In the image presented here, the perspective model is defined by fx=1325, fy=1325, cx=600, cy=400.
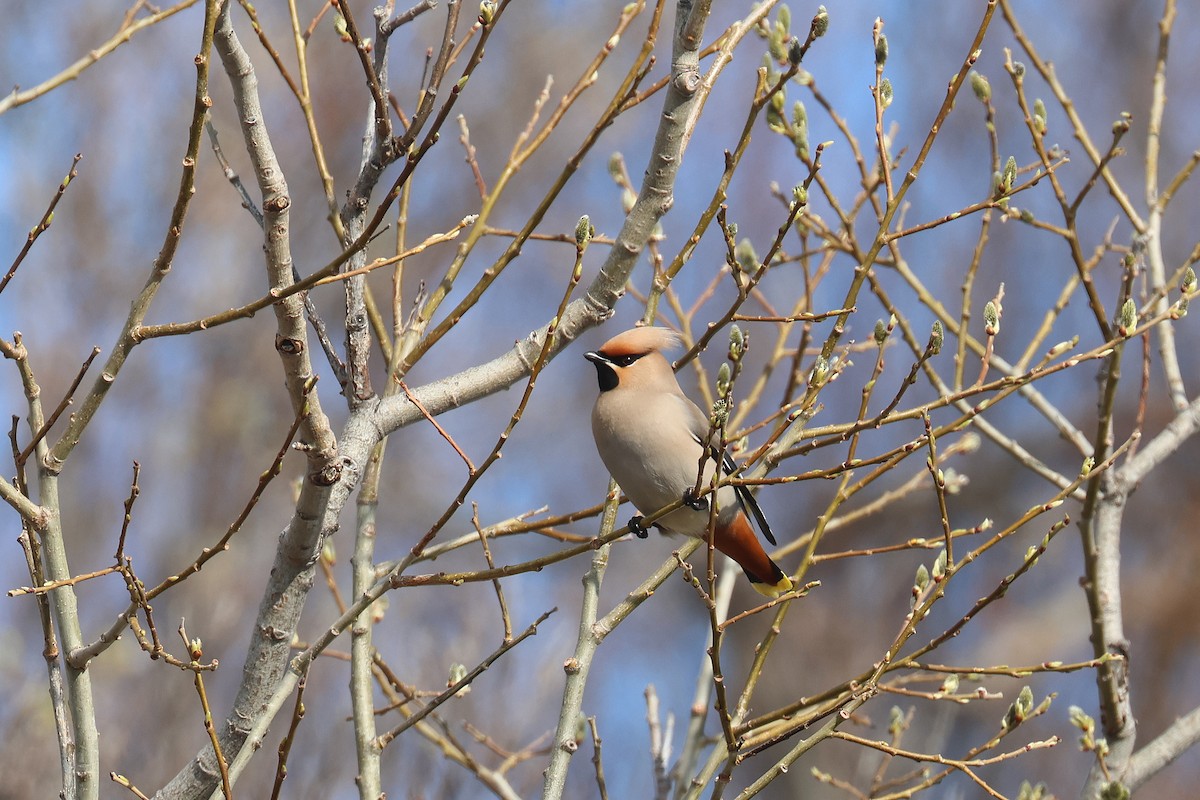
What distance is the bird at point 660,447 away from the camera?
3.99m

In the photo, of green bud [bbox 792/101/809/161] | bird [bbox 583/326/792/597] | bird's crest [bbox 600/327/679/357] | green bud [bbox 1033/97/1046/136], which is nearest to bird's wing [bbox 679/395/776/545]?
bird [bbox 583/326/792/597]

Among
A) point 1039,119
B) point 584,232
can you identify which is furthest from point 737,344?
point 1039,119

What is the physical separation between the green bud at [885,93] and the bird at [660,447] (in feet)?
3.47

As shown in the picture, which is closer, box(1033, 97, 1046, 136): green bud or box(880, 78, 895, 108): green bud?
box(880, 78, 895, 108): green bud

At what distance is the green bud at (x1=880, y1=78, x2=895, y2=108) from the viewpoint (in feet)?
11.0

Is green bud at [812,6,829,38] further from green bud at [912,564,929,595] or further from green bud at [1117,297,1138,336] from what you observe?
green bud at [912,564,929,595]

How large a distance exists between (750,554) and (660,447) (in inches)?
18.3

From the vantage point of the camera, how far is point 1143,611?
13.8 m

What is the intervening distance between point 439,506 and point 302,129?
421 centimetres

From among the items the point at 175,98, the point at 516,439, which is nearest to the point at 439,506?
the point at 516,439

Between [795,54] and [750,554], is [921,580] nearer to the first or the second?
[750,554]

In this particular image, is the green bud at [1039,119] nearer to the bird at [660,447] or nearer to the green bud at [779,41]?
the green bud at [779,41]

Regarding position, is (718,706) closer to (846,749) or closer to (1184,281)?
(1184,281)

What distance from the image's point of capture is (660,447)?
157 inches
